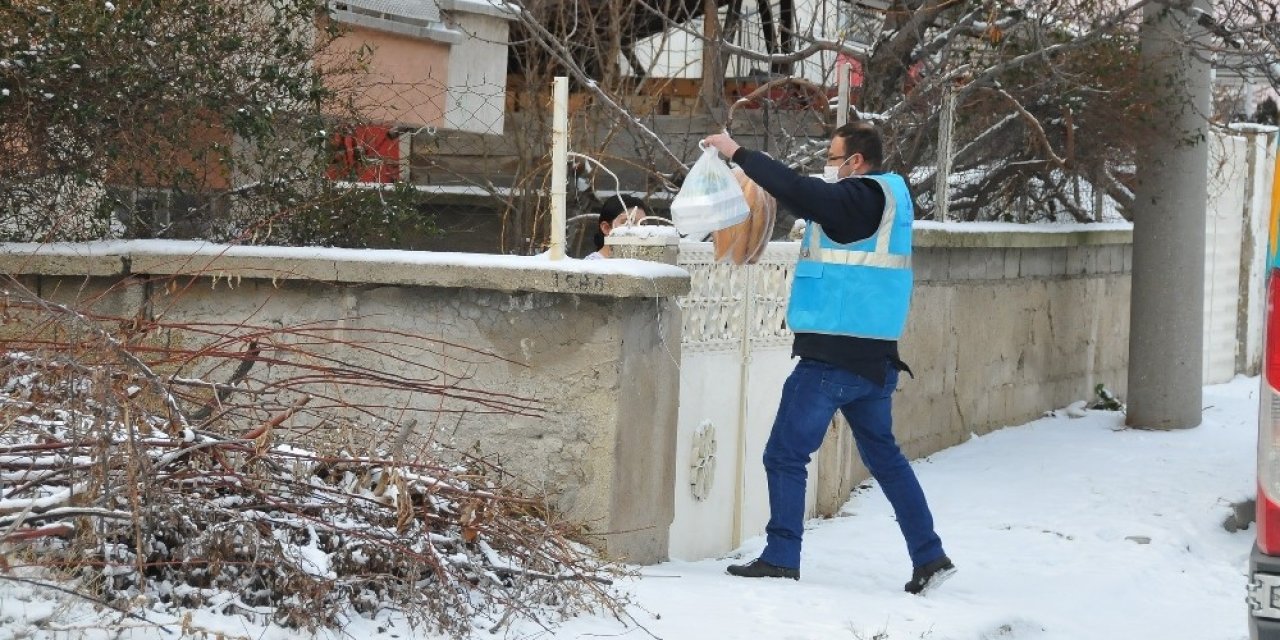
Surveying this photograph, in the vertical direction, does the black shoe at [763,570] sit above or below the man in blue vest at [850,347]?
below

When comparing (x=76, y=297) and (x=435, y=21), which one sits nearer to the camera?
(x=76, y=297)

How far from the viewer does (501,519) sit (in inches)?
191

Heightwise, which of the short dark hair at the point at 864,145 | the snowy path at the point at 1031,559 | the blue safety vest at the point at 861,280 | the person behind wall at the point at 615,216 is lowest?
the snowy path at the point at 1031,559

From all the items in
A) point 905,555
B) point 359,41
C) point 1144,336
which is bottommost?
point 905,555

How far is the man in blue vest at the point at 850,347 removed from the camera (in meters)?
5.79

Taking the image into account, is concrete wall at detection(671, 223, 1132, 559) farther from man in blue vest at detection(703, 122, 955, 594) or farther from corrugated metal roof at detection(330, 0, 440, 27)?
corrugated metal roof at detection(330, 0, 440, 27)

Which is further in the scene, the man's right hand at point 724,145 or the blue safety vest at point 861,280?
the blue safety vest at point 861,280

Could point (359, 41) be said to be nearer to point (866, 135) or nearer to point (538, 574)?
point (866, 135)

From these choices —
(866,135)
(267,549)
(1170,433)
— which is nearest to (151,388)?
(267,549)

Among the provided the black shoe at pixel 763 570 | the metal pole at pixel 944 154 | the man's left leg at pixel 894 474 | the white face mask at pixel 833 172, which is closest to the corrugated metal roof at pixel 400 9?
the metal pole at pixel 944 154

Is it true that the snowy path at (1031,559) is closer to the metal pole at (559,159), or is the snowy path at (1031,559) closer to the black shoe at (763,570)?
the black shoe at (763,570)

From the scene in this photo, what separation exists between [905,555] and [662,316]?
1.69m

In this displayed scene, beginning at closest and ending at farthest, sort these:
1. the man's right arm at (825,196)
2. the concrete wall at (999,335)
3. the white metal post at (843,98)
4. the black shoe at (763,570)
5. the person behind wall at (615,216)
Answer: the man's right arm at (825,196)
the black shoe at (763,570)
the person behind wall at (615,216)
the white metal post at (843,98)
the concrete wall at (999,335)

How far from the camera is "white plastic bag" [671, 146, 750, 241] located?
18.6 feet
